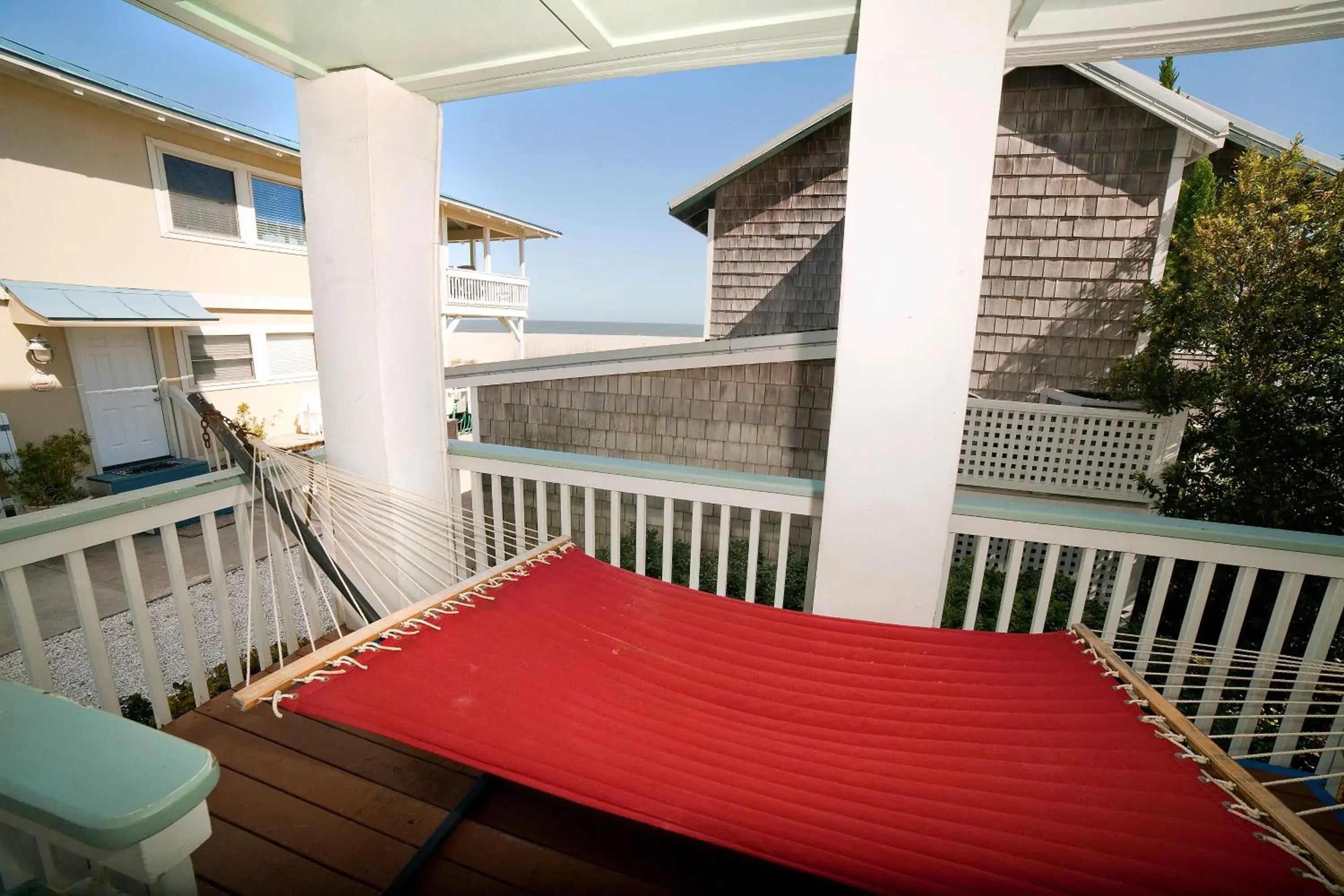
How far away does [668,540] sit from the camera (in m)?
2.18

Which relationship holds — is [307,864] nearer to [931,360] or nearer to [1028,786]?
[1028,786]

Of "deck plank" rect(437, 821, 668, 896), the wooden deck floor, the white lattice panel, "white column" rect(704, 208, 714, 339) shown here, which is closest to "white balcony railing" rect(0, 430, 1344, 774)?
the wooden deck floor

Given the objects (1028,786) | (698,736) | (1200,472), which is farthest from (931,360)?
(1200,472)

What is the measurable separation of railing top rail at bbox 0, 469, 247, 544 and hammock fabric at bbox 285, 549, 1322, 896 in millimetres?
826

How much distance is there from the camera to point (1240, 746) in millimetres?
1666

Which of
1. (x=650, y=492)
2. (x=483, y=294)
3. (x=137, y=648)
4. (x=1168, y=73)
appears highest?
(x=1168, y=73)

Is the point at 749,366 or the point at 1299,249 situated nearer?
the point at 1299,249

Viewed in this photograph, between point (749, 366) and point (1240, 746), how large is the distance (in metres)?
3.48

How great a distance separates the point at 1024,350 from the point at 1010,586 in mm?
4450

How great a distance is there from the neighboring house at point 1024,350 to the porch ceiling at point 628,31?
2.66 m

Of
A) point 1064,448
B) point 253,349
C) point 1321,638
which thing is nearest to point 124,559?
point 1321,638

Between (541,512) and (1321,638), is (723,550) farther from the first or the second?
(1321,638)

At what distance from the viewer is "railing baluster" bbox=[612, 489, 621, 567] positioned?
2111 mm

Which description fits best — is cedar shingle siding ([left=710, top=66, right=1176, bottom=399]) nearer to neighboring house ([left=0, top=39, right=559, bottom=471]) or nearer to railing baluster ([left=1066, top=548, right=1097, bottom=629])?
railing baluster ([left=1066, top=548, right=1097, bottom=629])
